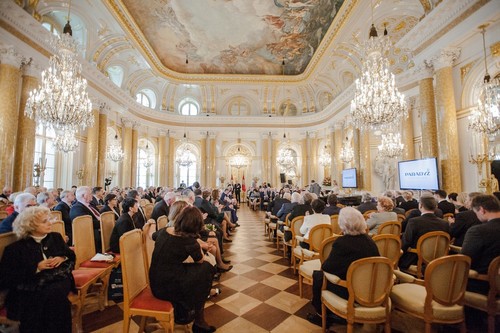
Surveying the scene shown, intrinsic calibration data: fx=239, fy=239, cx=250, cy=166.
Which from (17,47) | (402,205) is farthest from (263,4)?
(402,205)

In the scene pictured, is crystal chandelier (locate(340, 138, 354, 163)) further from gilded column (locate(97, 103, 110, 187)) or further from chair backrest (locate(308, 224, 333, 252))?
gilded column (locate(97, 103, 110, 187))

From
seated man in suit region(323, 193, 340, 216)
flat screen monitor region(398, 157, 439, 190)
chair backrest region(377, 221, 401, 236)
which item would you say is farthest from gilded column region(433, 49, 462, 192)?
chair backrest region(377, 221, 401, 236)

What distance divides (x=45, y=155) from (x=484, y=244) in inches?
407

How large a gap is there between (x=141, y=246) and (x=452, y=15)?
7506 mm

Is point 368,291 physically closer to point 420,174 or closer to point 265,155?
point 420,174

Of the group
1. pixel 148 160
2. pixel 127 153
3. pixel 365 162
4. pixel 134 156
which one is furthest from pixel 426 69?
pixel 148 160

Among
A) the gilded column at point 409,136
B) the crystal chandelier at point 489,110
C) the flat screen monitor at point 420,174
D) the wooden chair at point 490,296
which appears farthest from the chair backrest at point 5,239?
the gilded column at point 409,136

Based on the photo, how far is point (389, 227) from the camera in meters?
3.13

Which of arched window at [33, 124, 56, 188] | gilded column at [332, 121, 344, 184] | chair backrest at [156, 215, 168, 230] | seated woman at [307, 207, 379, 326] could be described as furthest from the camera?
gilded column at [332, 121, 344, 184]

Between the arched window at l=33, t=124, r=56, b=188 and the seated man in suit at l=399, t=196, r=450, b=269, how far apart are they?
8.99m

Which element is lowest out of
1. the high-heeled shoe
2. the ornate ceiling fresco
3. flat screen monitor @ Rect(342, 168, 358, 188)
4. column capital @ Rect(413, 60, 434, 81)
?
the high-heeled shoe

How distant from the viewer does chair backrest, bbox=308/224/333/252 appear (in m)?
3.17

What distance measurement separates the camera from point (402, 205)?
4816 mm

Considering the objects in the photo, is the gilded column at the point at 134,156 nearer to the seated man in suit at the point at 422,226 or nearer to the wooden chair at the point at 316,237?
the wooden chair at the point at 316,237
